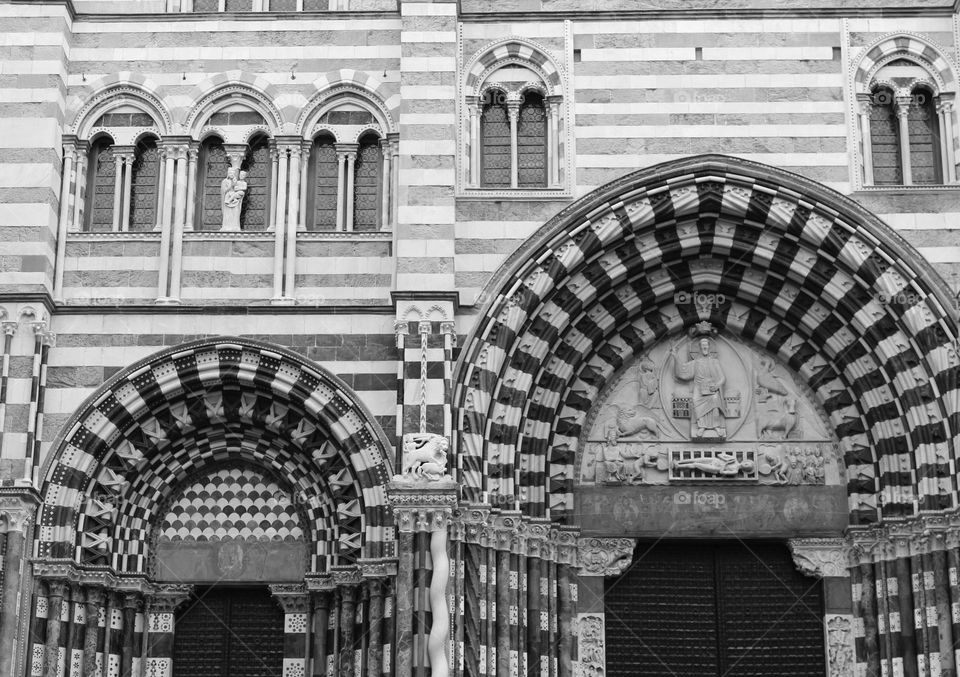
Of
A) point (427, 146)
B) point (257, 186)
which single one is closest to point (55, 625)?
point (257, 186)

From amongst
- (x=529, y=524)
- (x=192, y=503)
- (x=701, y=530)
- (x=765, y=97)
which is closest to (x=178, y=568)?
(x=192, y=503)

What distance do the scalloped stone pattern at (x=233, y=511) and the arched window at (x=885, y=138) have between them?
324 inches

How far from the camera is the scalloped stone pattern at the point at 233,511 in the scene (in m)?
22.5

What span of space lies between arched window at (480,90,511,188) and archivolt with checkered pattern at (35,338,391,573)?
3.29m

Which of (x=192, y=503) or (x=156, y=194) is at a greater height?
(x=156, y=194)

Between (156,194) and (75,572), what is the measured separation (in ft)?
15.3

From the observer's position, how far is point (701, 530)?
74.5 feet

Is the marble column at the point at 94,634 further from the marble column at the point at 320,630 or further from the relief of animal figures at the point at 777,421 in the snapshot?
the relief of animal figures at the point at 777,421

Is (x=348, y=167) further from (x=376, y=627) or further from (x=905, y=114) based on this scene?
(x=905, y=114)

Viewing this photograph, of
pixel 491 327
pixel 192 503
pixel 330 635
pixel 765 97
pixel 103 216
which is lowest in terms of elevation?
pixel 330 635

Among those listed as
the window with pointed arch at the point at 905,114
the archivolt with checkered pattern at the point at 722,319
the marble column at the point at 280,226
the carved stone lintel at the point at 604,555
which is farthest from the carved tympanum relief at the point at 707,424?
the marble column at the point at 280,226

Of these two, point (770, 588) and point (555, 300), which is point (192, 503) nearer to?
point (555, 300)

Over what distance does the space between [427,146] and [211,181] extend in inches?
111

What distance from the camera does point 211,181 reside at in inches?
911
